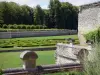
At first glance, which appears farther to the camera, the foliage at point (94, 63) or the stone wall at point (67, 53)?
the stone wall at point (67, 53)

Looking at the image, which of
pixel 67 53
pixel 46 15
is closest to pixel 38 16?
pixel 46 15

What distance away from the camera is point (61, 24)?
6806cm

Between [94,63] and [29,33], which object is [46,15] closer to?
[29,33]

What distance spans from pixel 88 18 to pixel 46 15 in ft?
166

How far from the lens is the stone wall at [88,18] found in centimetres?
1972

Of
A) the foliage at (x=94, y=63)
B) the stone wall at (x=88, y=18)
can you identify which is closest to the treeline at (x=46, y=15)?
the stone wall at (x=88, y=18)

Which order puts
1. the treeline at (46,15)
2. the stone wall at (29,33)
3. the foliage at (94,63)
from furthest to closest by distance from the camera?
1. the treeline at (46,15)
2. the stone wall at (29,33)
3. the foliage at (94,63)

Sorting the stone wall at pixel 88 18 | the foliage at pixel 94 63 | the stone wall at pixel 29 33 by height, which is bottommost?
the stone wall at pixel 29 33

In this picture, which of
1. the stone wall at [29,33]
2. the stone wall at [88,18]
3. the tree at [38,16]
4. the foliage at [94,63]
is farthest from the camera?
the tree at [38,16]

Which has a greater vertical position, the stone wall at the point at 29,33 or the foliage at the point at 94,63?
the foliage at the point at 94,63

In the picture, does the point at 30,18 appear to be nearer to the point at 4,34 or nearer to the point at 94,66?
the point at 4,34

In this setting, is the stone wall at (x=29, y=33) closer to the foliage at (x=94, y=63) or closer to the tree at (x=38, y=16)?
the tree at (x=38, y=16)

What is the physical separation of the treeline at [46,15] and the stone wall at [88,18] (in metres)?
45.1

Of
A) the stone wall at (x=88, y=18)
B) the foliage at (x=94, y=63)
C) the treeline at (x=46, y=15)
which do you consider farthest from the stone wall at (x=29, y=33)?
the foliage at (x=94, y=63)
